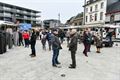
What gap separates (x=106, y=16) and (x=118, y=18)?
5135 mm

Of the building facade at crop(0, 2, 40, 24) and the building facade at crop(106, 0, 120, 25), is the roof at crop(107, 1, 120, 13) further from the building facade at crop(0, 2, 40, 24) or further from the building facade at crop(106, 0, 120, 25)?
the building facade at crop(0, 2, 40, 24)

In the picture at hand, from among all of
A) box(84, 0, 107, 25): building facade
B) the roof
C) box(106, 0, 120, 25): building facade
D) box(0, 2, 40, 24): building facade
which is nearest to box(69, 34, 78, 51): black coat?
box(106, 0, 120, 25): building facade

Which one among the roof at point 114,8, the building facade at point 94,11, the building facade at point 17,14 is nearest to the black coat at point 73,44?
the roof at point 114,8

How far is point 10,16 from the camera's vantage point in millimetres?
87500

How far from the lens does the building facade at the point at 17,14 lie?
83688 millimetres

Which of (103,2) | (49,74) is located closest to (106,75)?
(49,74)

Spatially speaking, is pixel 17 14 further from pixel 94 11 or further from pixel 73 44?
pixel 73 44

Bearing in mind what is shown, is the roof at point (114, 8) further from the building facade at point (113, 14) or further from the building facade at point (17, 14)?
the building facade at point (17, 14)

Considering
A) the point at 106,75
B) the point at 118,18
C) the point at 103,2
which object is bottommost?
the point at 106,75

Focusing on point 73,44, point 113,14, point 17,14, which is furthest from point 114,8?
point 17,14

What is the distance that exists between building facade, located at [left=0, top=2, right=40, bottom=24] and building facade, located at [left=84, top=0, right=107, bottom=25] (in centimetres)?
2573

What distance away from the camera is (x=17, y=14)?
306ft

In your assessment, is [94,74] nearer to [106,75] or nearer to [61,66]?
[106,75]

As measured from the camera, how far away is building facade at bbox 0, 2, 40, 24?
8369 cm
